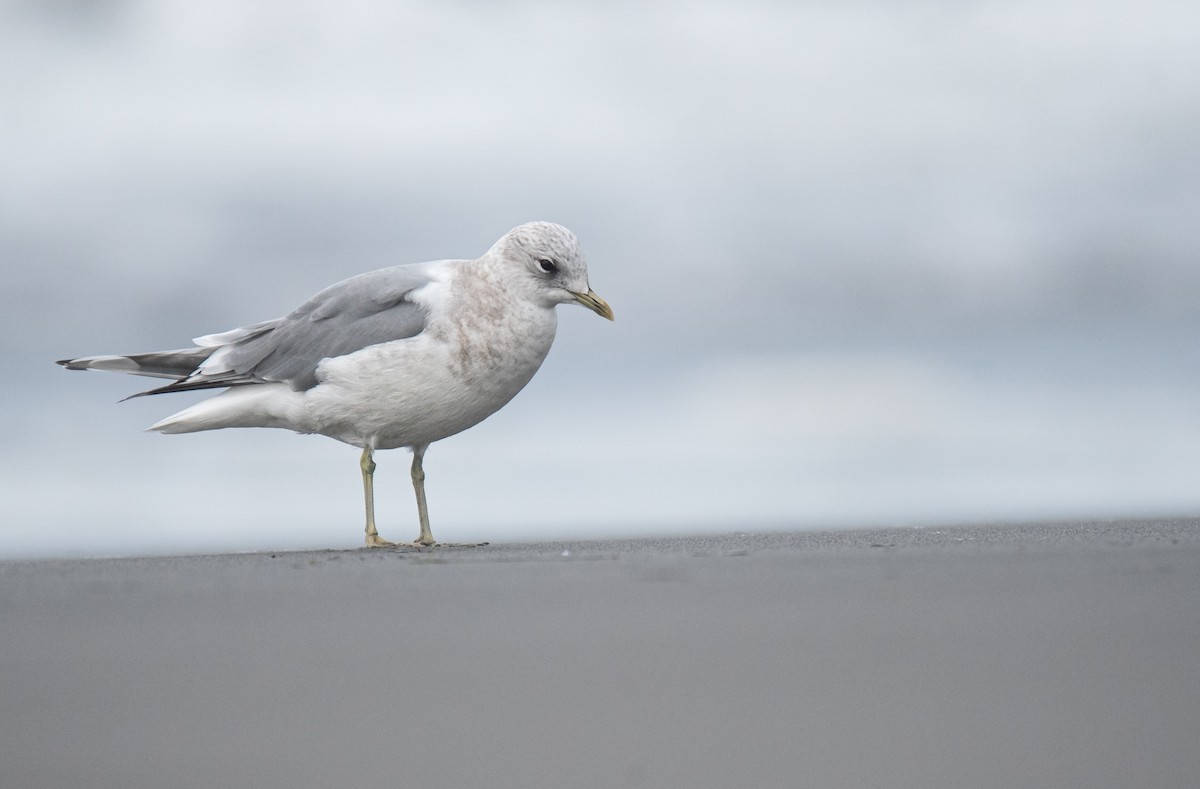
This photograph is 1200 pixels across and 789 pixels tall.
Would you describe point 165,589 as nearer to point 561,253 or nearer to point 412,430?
point 412,430

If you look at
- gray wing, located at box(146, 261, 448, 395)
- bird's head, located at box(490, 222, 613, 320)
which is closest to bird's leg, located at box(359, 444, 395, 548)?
gray wing, located at box(146, 261, 448, 395)

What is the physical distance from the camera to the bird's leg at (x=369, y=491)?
318 inches

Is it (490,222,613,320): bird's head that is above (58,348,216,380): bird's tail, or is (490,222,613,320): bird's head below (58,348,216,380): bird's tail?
above

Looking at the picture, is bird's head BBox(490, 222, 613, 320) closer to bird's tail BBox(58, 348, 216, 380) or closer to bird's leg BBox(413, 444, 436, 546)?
bird's leg BBox(413, 444, 436, 546)

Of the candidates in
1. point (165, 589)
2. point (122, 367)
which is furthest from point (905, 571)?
point (122, 367)

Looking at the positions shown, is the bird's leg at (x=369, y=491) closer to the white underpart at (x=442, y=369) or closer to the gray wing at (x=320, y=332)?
the white underpart at (x=442, y=369)

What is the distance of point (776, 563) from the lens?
6113 mm

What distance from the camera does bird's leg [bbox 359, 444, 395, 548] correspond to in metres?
8.07

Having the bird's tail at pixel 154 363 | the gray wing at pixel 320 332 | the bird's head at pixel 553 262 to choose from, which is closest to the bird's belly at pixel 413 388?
the gray wing at pixel 320 332

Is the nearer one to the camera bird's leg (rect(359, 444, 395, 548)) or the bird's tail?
bird's leg (rect(359, 444, 395, 548))

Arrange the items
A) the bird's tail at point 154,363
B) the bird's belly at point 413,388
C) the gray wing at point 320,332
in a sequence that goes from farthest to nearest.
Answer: the bird's tail at point 154,363 → the gray wing at point 320,332 → the bird's belly at point 413,388

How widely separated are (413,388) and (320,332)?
2.78 feet

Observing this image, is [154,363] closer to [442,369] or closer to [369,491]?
[369,491]

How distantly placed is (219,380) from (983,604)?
5.68m
